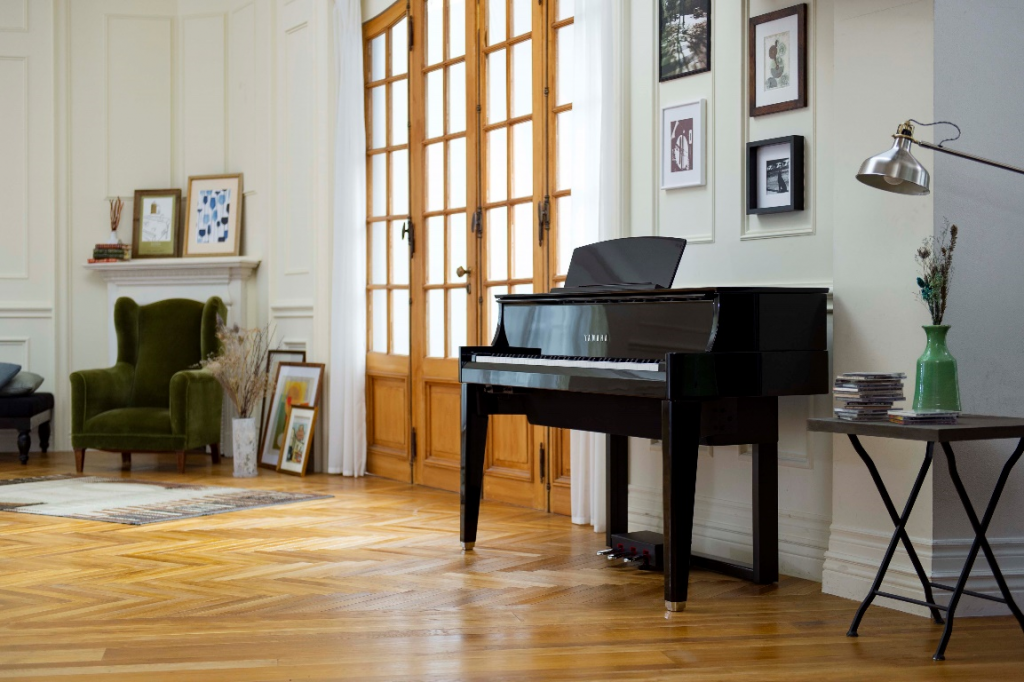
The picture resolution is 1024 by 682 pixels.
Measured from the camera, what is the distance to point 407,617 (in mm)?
3406

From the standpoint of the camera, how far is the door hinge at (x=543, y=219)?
213 inches

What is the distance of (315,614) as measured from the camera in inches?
135

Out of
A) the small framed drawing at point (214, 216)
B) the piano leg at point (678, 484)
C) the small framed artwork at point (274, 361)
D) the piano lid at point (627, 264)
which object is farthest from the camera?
the small framed drawing at point (214, 216)

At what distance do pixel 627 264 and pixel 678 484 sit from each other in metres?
0.97

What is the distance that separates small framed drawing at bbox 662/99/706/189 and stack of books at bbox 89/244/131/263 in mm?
4684

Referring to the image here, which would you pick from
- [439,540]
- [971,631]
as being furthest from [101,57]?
[971,631]

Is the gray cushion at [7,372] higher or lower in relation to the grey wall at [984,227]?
lower

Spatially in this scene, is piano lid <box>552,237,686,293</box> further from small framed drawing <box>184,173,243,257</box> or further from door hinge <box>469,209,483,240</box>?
small framed drawing <box>184,173,243,257</box>

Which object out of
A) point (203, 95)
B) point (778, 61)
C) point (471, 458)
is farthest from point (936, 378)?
point (203, 95)

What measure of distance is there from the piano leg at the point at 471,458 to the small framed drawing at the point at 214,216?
3.87 m

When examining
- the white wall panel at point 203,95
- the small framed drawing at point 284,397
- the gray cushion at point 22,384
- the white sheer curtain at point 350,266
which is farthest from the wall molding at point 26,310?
the white sheer curtain at point 350,266

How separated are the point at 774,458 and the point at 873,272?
0.74m

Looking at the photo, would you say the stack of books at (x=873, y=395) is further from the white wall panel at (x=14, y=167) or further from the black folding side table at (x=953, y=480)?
the white wall panel at (x=14, y=167)

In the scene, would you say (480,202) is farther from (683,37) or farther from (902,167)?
(902,167)
